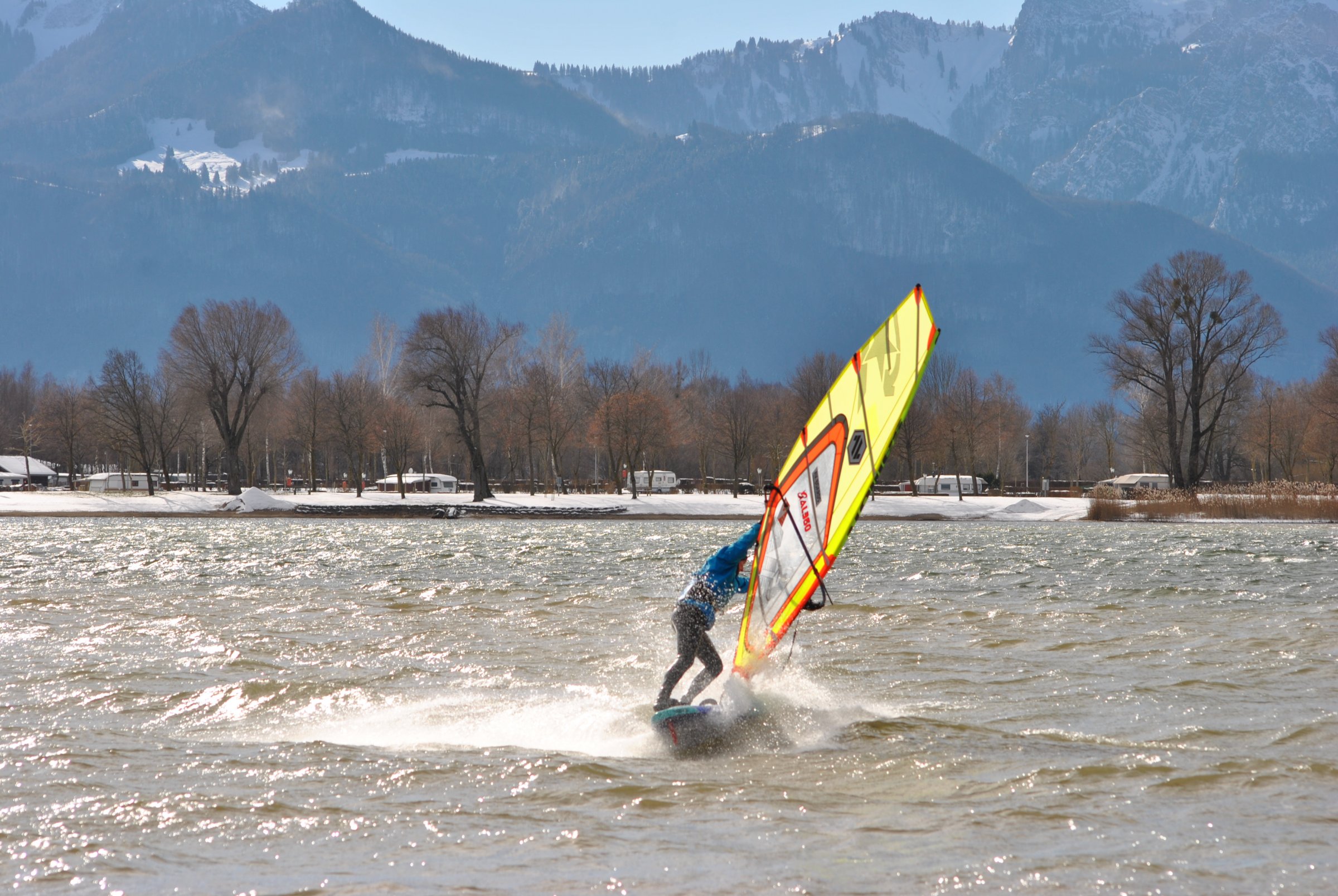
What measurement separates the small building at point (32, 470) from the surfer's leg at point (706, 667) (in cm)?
11194

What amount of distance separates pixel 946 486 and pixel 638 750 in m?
84.5

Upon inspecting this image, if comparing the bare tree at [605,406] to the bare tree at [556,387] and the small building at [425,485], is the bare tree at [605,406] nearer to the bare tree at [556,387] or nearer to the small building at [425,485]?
the bare tree at [556,387]

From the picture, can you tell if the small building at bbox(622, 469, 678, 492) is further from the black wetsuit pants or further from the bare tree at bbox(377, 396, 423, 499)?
the black wetsuit pants

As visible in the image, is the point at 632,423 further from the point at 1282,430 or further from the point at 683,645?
the point at 683,645

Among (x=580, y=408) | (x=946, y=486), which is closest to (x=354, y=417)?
(x=580, y=408)

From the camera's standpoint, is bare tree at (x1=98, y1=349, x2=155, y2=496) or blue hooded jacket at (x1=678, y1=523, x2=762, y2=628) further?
bare tree at (x1=98, y1=349, x2=155, y2=496)

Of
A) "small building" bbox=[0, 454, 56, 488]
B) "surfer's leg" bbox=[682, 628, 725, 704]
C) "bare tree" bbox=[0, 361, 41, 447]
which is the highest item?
"bare tree" bbox=[0, 361, 41, 447]

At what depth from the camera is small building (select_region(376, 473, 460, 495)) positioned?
8900 cm

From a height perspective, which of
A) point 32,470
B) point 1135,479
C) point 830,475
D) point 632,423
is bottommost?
point 1135,479

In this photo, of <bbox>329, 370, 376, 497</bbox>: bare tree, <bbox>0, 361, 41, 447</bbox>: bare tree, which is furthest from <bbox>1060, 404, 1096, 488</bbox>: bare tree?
<bbox>0, 361, 41, 447</bbox>: bare tree

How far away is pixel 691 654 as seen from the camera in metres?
9.95

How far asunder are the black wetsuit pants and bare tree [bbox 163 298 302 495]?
228 feet

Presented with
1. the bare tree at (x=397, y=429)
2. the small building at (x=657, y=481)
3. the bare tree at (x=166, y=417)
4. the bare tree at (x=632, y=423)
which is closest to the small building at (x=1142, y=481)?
the small building at (x=657, y=481)

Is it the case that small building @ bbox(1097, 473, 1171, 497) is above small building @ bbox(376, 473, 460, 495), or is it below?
below
